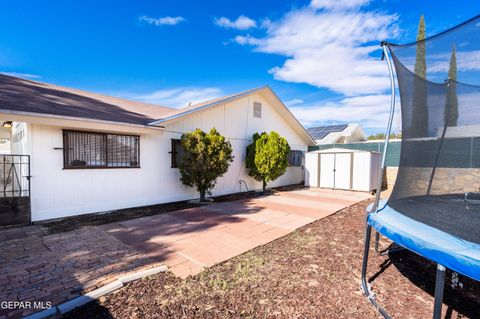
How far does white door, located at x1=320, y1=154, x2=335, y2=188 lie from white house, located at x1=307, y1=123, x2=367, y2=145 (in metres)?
6.47

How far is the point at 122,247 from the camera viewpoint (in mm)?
4105

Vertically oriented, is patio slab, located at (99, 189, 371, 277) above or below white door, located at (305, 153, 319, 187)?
A: below

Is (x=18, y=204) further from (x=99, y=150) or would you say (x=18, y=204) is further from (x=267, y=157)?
(x=267, y=157)

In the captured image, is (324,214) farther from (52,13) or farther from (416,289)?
(52,13)

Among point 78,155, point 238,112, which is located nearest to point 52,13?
point 78,155

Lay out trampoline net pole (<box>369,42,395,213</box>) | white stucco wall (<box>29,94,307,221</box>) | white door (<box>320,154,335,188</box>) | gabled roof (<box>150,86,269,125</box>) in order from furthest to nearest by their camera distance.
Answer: white door (<box>320,154,335,188</box>) < gabled roof (<box>150,86,269,125</box>) < white stucco wall (<box>29,94,307,221</box>) < trampoline net pole (<box>369,42,395,213</box>)

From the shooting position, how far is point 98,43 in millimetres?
9859

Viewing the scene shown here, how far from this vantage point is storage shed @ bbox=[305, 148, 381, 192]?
1084cm

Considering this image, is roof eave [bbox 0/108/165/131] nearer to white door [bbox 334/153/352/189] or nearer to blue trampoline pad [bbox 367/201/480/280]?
blue trampoline pad [bbox 367/201/480/280]

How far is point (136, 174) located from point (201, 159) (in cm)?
210

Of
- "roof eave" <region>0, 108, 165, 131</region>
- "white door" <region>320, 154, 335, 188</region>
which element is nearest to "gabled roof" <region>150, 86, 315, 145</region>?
"roof eave" <region>0, 108, 165, 131</region>

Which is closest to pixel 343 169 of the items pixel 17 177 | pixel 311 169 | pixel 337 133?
pixel 311 169

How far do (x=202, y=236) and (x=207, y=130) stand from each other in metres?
5.28

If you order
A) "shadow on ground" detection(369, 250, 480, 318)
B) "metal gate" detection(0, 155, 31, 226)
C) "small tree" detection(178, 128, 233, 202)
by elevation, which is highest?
"small tree" detection(178, 128, 233, 202)
